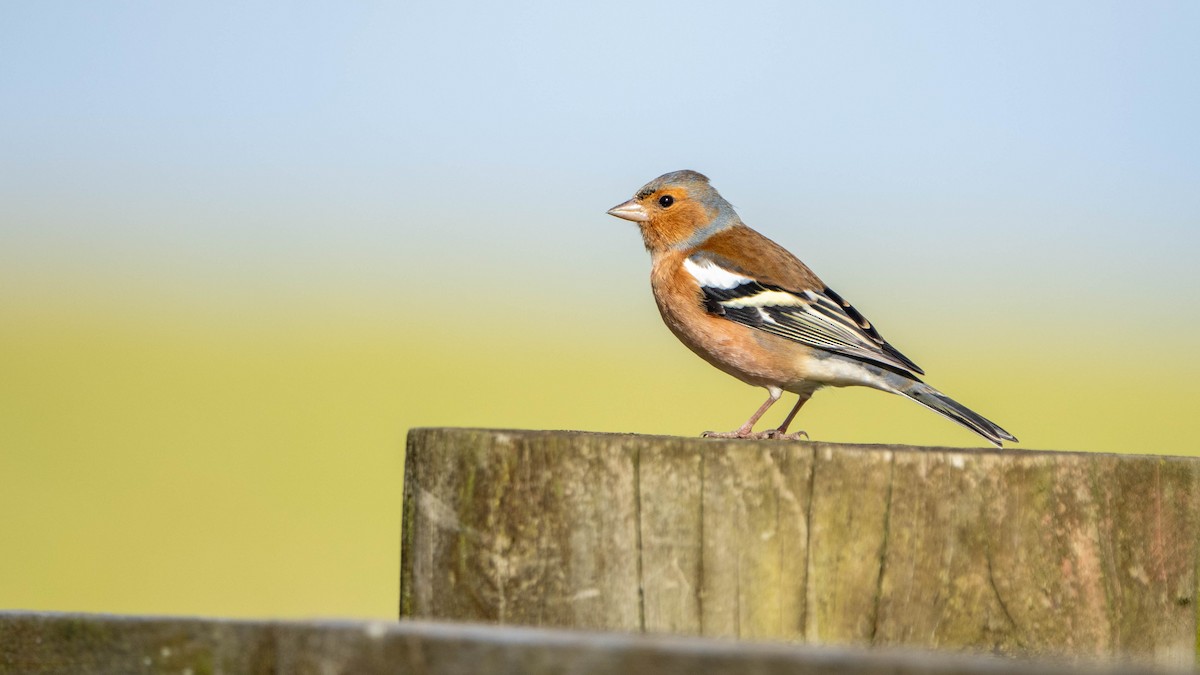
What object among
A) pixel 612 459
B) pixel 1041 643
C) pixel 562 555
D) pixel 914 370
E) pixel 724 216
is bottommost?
pixel 1041 643

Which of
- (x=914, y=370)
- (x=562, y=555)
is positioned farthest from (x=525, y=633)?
(x=914, y=370)

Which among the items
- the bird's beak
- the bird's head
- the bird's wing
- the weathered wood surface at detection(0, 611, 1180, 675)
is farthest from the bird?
the weathered wood surface at detection(0, 611, 1180, 675)

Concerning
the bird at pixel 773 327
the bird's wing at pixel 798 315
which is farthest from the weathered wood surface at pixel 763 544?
the bird's wing at pixel 798 315

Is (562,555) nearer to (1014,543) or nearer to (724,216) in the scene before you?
(1014,543)

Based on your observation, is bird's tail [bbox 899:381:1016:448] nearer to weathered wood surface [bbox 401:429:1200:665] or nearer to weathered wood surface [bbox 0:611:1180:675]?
weathered wood surface [bbox 401:429:1200:665]

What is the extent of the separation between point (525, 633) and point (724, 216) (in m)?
7.49

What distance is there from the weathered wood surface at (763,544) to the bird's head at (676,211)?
5758mm

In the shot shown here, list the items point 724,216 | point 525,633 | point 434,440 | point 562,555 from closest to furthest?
point 525,633 → point 562,555 → point 434,440 → point 724,216

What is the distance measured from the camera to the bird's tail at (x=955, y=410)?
6.84 meters

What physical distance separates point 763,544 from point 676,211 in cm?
608

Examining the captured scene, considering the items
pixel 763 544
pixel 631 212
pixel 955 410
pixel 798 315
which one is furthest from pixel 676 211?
pixel 763 544

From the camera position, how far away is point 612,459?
10.3 ft

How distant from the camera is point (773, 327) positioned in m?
7.88

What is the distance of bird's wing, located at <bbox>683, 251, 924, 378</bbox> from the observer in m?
7.86
